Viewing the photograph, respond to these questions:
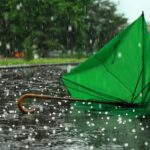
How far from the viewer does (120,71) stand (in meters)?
11.5

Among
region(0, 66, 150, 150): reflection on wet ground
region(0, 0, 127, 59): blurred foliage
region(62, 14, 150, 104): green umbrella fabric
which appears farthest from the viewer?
region(0, 0, 127, 59): blurred foliage

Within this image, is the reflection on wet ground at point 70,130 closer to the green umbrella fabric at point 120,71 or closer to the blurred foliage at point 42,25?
the green umbrella fabric at point 120,71

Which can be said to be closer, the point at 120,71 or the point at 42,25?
the point at 120,71

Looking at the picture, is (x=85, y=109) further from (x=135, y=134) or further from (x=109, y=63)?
(x=135, y=134)

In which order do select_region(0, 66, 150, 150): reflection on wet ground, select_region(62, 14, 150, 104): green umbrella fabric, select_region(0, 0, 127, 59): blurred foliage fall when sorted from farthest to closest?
select_region(0, 0, 127, 59): blurred foliage, select_region(62, 14, 150, 104): green umbrella fabric, select_region(0, 66, 150, 150): reflection on wet ground

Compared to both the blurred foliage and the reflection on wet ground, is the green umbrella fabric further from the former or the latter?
the blurred foliage

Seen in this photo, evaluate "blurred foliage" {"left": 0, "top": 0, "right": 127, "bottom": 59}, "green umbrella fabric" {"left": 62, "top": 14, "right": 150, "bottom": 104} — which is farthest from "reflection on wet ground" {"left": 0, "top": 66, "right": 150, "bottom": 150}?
"blurred foliage" {"left": 0, "top": 0, "right": 127, "bottom": 59}

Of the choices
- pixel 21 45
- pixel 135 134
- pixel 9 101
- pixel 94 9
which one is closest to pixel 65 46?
pixel 21 45

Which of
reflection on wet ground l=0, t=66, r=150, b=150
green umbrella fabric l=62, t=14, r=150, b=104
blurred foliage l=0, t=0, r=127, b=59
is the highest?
blurred foliage l=0, t=0, r=127, b=59

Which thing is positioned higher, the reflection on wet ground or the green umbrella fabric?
the green umbrella fabric

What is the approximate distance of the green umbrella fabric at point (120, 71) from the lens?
36.5 ft

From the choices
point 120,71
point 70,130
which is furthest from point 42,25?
point 70,130

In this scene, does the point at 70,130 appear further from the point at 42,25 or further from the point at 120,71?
the point at 42,25

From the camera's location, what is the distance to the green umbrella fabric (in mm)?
11125
